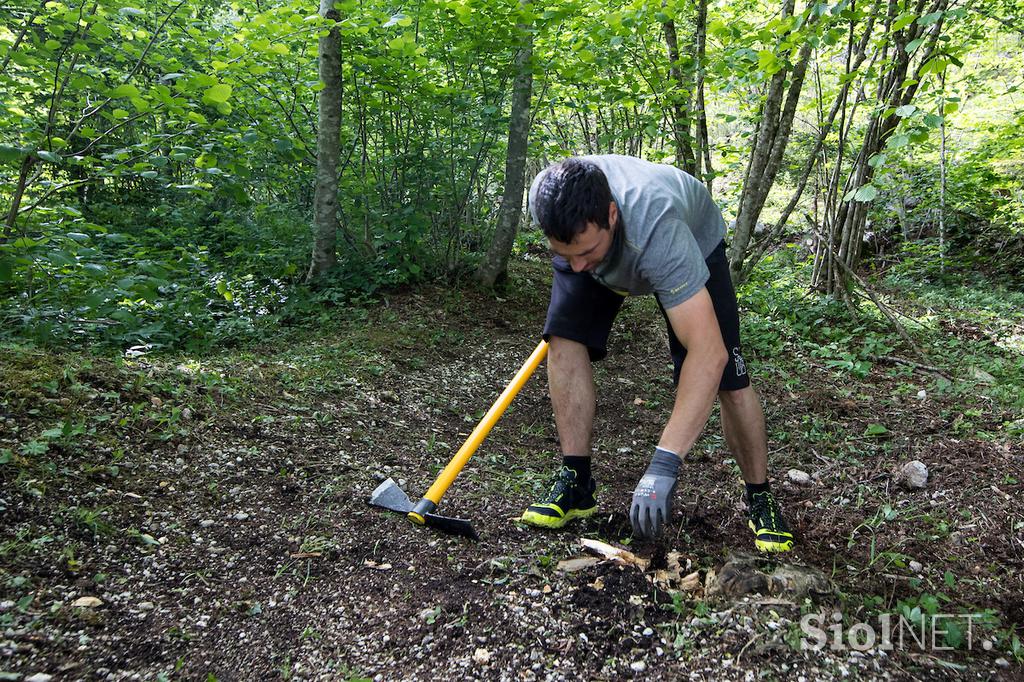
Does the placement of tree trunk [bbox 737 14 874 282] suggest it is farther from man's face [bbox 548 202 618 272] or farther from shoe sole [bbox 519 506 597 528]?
shoe sole [bbox 519 506 597 528]

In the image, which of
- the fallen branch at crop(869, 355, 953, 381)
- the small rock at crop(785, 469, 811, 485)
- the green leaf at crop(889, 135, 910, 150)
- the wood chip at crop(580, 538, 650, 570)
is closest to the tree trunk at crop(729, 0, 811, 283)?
the fallen branch at crop(869, 355, 953, 381)

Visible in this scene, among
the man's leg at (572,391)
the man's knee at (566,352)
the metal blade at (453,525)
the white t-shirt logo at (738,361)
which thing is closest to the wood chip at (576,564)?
the metal blade at (453,525)

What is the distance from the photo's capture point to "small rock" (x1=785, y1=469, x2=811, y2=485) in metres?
2.90

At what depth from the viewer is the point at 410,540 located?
2211 mm

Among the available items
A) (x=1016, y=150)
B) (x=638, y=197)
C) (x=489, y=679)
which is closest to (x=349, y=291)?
(x=638, y=197)

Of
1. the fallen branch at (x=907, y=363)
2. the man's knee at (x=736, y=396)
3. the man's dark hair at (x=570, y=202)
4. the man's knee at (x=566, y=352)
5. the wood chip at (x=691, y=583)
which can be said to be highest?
the man's dark hair at (x=570, y=202)

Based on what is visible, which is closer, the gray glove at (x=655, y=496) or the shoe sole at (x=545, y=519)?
the gray glove at (x=655, y=496)

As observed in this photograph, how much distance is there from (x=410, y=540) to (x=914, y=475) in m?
2.15

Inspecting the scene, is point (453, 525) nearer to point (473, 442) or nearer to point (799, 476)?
point (473, 442)

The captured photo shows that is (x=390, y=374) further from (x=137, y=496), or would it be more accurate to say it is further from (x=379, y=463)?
(x=137, y=496)

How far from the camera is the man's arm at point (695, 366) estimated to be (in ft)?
6.14

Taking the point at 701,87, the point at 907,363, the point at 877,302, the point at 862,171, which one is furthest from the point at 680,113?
the point at 907,363

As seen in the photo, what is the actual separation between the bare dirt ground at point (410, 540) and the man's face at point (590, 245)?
3.25 feet

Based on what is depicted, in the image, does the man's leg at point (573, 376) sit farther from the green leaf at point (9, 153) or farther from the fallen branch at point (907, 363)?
the fallen branch at point (907, 363)
